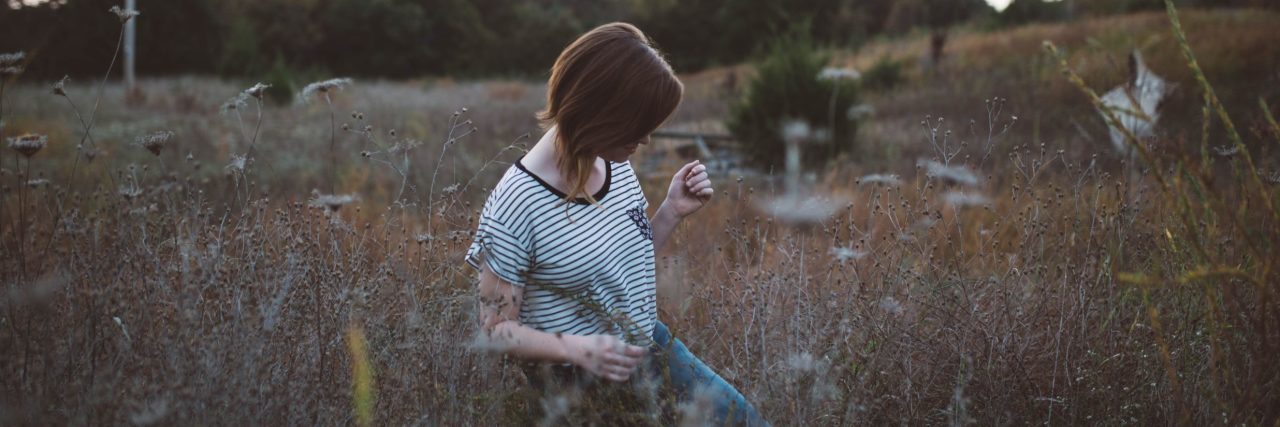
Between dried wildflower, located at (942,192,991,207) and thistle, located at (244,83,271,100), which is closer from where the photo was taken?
thistle, located at (244,83,271,100)

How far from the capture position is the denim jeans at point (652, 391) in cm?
179

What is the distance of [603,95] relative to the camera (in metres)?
1.79

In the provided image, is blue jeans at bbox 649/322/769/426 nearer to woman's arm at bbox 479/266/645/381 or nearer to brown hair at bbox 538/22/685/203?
woman's arm at bbox 479/266/645/381

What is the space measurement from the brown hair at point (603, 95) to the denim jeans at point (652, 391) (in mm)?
446

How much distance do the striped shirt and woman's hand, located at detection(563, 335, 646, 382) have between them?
0.52 ft

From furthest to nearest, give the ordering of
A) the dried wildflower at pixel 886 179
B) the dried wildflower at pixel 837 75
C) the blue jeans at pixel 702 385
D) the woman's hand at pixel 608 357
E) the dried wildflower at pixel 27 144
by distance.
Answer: the dried wildflower at pixel 837 75, the dried wildflower at pixel 886 179, the dried wildflower at pixel 27 144, the blue jeans at pixel 702 385, the woman's hand at pixel 608 357

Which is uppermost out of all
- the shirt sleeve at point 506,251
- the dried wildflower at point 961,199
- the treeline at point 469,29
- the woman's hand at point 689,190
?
the woman's hand at point 689,190

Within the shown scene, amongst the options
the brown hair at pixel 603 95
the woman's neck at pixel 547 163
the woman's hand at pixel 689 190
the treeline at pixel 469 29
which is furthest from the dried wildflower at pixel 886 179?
the treeline at pixel 469 29

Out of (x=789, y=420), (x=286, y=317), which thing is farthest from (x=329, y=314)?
(x=789, y=420)

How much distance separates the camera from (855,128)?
9.30 metres

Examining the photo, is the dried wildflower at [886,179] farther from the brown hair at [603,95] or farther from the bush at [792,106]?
the bush at [792,106]

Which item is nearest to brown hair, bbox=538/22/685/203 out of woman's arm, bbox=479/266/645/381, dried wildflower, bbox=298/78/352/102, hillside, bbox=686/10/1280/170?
woman's arm, bbox=479/266/645/381

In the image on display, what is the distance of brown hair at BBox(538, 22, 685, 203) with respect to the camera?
1.79m

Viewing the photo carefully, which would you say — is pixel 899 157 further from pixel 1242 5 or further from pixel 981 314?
pixel 1242 5
